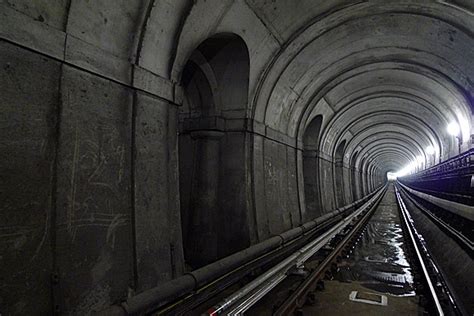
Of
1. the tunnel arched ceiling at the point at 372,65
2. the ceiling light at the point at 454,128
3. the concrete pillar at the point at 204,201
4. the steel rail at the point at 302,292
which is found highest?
the tunnel arched ceiling at the point at 372,65

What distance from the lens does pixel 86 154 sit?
10.8 feet

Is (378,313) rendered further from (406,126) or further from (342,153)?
(406,126)

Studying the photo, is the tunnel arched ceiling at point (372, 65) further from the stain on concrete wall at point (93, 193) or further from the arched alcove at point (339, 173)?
the arched alcove at point (339, 173)

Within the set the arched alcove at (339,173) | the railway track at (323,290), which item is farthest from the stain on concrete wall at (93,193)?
the arched alcove at (339,173)

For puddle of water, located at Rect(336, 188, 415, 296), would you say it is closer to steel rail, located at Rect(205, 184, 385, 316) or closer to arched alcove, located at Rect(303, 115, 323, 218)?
steel rail, located at Rect(205, 184, 385, 316)

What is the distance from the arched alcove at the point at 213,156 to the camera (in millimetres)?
6715

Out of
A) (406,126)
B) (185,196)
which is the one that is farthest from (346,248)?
(406,126)

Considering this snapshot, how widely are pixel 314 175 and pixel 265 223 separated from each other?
6.98 metres

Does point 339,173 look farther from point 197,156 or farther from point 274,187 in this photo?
point 197,156

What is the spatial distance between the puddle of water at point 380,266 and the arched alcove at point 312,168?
9.76 feet

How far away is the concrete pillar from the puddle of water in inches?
108

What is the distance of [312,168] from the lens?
1395 centimetres

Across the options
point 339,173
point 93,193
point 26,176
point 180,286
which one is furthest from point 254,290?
point 339,173

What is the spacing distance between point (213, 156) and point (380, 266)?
4503mm
